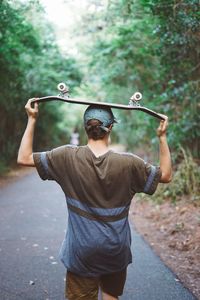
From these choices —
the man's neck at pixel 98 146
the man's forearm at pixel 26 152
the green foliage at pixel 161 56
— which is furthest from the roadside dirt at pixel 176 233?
the man's forearm at pixel 26 152

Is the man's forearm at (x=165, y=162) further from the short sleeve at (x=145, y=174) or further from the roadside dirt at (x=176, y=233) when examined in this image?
the roadside dirt at (x=176, y=233)

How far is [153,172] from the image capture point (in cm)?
282

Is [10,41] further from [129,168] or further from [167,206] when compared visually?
[129,168]

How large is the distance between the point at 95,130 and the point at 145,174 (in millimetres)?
480

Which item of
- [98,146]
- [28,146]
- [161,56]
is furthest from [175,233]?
[28,146]

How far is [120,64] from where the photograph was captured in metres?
16.1

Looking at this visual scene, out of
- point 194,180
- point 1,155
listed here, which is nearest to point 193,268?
point 194,180

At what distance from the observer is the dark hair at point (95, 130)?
9.29 feet

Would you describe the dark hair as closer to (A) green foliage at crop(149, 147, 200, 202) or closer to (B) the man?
(B) the man

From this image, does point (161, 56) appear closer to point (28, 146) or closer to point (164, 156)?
point (164, 156)

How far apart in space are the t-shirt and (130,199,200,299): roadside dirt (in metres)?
2.51

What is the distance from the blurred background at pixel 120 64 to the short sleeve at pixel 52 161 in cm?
538

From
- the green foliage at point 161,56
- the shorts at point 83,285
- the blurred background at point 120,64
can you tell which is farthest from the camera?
the blurred background at point 120,64

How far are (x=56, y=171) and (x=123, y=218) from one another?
1.95ft
